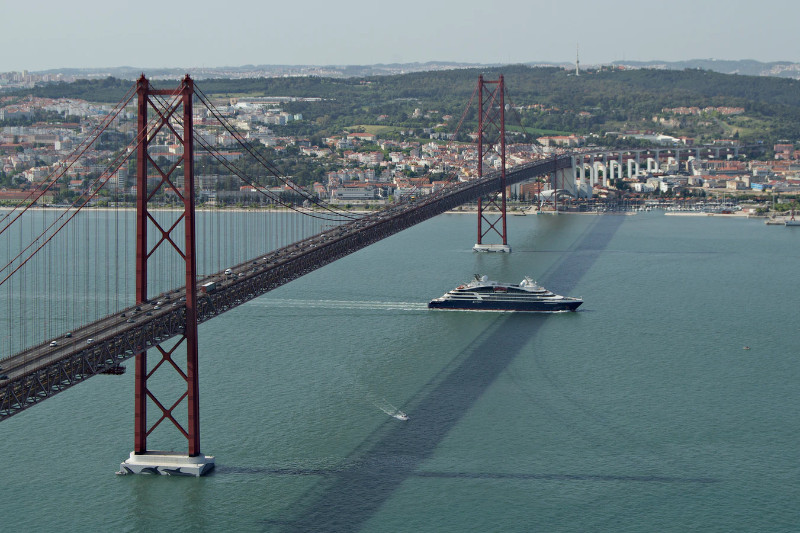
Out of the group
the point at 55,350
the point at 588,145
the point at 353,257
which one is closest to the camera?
the point at 55,350

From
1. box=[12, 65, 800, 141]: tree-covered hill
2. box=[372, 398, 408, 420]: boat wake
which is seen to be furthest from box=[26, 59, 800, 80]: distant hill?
box=[372, 398, 408, 420]: boat wake

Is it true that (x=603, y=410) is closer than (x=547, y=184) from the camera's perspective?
Yes

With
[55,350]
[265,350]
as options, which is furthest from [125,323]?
[265,350]

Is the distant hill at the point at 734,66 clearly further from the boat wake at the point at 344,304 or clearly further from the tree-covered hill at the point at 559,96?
the boat wake at the point at 344,304

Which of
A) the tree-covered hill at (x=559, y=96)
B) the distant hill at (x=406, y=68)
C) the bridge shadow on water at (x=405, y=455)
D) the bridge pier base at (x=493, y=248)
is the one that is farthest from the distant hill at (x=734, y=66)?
the bridge shadow on water at (x=405, y=455)

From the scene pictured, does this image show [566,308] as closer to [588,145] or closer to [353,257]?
[353,257]

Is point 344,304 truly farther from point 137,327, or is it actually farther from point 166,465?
point 137,327

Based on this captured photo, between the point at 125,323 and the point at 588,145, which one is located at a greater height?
the point at 588,145

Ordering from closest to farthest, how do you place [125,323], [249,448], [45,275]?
[125,323]
[249,448]
[45,275]
